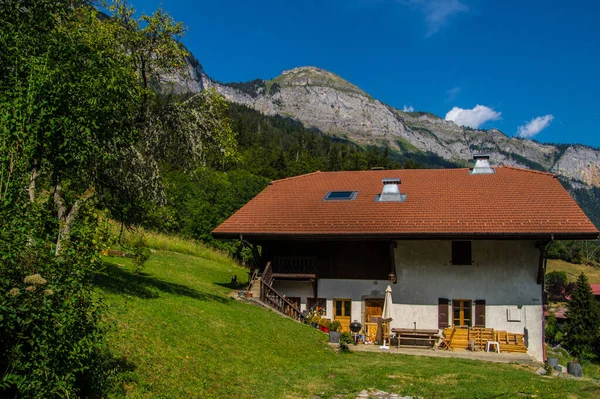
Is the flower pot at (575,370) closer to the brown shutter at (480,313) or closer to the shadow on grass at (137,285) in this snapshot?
the brown shutter at (480,313)

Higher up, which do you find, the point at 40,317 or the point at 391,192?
the point at 391,192

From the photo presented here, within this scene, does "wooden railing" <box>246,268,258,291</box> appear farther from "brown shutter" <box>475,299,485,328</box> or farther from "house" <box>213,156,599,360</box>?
"brown shutter" <box>475,299,485,328</box>

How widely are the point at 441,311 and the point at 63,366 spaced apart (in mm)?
18845

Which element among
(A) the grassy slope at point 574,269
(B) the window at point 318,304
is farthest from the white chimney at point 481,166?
(A) the grassy slope at point 574,269

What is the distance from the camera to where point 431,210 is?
23.7 metres

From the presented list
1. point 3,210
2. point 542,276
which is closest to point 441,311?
point 542,276

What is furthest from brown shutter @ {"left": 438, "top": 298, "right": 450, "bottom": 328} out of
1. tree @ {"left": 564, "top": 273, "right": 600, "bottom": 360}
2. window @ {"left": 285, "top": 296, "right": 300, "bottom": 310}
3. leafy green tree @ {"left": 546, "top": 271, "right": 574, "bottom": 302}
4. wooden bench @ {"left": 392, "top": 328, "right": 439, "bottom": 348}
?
leafy green tree @ {"left": 546, "top": 271, "right": 574, "bottom": 302}

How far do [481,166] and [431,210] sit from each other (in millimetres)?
6758

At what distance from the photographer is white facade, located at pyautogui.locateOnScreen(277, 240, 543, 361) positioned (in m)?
22.2

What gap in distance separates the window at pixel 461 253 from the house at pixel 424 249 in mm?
41

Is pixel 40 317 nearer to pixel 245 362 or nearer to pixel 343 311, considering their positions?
pixel 245 362

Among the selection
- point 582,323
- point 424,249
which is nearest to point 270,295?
point 424,249

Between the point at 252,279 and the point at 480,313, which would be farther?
the point at 252,279

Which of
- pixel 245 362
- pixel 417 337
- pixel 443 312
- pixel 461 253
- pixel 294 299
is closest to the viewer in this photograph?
pixel 245 362
